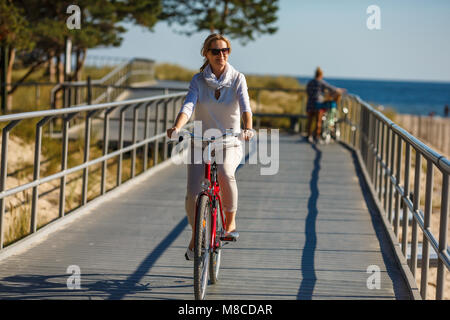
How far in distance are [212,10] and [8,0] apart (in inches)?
952

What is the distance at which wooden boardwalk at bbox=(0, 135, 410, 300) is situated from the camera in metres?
5.55

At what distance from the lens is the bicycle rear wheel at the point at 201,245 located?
4820 mm

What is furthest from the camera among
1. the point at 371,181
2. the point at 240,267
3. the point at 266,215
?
the point at 371,181

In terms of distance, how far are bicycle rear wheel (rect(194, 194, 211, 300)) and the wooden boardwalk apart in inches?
15.5

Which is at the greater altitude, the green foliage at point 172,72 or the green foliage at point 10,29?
the green foliage at point 172,72

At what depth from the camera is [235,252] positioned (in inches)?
267

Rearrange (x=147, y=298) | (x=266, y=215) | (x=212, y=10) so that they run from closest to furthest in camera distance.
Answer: (x=147, y=298) → (x=266, y=215) → (x=212, y=10)

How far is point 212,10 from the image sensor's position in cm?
4259
